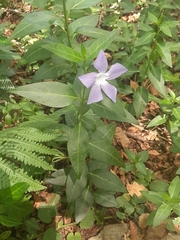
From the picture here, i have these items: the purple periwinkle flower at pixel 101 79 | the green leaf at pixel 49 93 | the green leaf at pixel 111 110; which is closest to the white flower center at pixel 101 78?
the purple periwinkle flower at pixel 101 79

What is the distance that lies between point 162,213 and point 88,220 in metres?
0.69

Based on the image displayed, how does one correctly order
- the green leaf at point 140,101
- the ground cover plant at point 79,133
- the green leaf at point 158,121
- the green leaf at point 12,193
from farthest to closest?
the green leaf at point 158,121, the green leaf at point 140,101, the ground cover plant at point 79,133, the green leaf at point 12,193

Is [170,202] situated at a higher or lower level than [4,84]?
lower

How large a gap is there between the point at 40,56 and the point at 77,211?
1299 mm

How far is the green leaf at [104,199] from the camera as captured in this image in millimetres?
2461

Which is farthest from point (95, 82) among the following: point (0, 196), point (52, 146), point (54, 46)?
point (52, 146)

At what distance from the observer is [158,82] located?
2.76 m

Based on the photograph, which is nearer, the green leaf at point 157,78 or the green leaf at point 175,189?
the green leaf at point 175,189

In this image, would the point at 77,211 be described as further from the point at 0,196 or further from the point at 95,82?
the point at 95,82

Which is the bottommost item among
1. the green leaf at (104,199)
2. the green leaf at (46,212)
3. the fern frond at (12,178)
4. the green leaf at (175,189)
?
the green leaf at (46,212)

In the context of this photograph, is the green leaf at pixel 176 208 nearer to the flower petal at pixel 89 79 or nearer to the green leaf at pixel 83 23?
the flower petal at pixel 89 79

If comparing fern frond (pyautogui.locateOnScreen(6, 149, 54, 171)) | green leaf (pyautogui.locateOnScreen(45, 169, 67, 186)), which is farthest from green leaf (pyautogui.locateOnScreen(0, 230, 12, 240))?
fern frond (pyautogui.locateOnScreen(6, 149, 54, 171))

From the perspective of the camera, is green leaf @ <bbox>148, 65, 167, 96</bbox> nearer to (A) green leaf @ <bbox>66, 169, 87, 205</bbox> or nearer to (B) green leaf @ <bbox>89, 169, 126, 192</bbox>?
(B) green leaf @ <bbox>89, 169, 126, 192</bbox>

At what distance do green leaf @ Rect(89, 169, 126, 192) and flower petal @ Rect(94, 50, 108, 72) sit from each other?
39.3 inches
